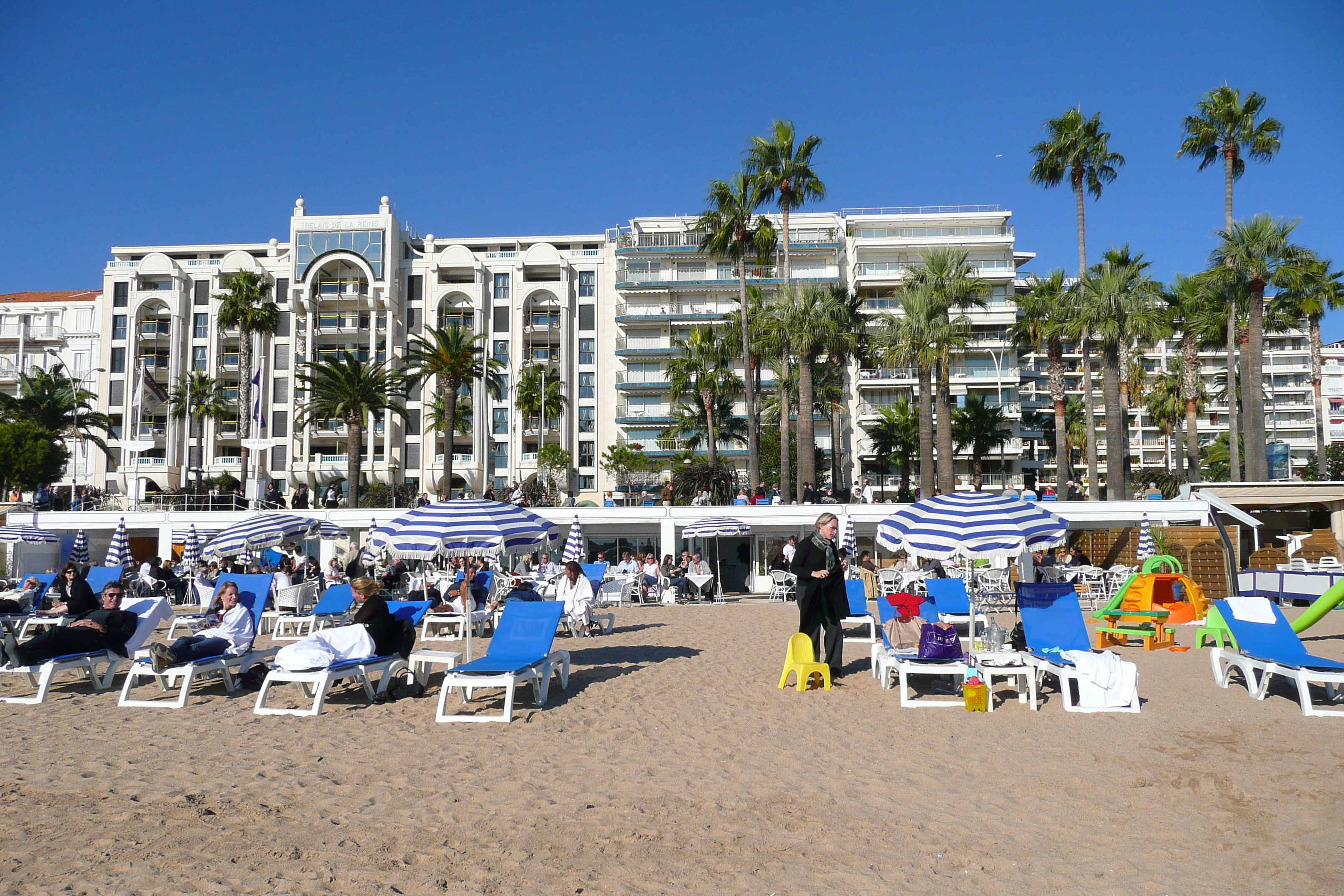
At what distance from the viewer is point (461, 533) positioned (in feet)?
34.9

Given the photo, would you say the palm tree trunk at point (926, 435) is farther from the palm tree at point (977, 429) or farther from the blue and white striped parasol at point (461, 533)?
the blue and white striped parasol at point (461, 533)

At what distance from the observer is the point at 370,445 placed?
5366 centimetres

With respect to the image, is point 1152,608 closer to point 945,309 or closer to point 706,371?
point 945,309

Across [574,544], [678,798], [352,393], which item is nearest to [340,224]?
[352,393]

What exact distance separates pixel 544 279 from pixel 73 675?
5234 cm

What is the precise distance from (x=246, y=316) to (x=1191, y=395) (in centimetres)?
4379

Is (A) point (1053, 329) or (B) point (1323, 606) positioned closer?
(B) point (1323, 606)

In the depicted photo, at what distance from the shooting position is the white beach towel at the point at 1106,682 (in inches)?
321

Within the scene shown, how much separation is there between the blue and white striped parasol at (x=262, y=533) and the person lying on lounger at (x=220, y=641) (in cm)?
678

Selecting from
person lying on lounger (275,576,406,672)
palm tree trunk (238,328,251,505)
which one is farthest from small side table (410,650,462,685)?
palm tree trunk (238,328,251,505)

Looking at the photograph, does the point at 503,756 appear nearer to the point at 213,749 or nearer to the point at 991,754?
the point at 213,749

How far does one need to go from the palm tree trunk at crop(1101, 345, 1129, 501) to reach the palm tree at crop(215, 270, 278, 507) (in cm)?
3842

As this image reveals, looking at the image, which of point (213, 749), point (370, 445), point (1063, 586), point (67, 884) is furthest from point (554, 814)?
point (370, 445)

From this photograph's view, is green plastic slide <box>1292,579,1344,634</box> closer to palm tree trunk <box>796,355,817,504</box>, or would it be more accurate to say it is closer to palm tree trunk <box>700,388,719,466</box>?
A: palm tree trunk <box>796,355,817,504</box>
